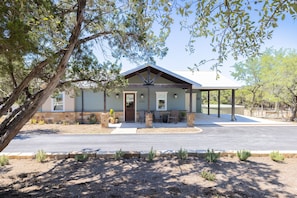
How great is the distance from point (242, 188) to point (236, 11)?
3282mm

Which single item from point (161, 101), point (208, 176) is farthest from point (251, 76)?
point (208, 176)

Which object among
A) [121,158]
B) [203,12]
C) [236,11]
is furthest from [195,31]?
[121,158]

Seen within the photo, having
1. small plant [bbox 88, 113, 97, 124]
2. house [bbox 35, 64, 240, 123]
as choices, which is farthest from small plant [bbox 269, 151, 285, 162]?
small plant [bbox 88, 113, 97, 124]

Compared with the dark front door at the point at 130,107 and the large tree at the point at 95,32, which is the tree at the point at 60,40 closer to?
the large tree at the point at 95,32

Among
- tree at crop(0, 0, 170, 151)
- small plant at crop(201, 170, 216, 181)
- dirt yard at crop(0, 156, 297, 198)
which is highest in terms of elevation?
tree at crop(0, 0, 170, 151)

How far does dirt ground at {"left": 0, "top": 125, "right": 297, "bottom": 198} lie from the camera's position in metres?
3.64

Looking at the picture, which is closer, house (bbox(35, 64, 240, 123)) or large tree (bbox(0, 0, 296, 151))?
large tree (bbox(0, 0, 296, 151))

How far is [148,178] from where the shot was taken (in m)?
4.31

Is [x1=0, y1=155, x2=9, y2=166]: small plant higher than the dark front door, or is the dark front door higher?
the dark front door

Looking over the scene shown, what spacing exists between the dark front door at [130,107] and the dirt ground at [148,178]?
1023cm

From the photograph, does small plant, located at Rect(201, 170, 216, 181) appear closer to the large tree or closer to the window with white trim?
the large tree

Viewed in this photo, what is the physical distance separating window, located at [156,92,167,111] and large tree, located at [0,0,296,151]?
10262 mm

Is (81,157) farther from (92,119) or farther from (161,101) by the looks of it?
(161,101)

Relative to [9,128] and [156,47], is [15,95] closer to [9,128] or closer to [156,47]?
[9,128]
